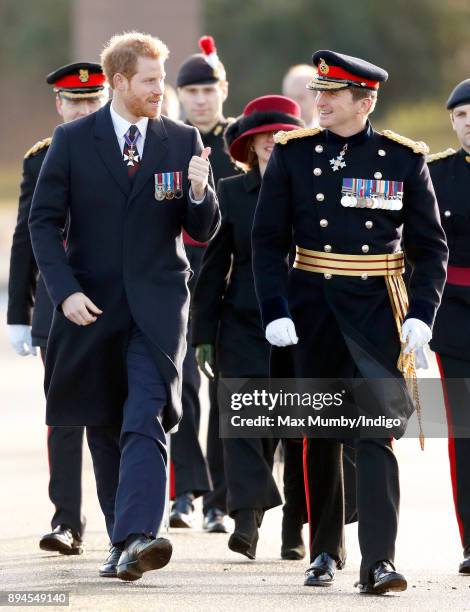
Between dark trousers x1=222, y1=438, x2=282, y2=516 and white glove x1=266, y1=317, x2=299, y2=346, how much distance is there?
4.49ft

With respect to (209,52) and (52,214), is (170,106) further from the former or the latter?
(52,214)

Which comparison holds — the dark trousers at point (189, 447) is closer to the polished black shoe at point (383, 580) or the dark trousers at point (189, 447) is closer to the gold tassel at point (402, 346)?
the gold tassel at point (402, 346)

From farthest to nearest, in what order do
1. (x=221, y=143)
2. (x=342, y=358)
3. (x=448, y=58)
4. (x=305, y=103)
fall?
(x=448, y=58), (x=305, y=103), (x=221, y=143), (x=342, y=358)

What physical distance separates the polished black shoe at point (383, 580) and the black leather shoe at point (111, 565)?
91 cm

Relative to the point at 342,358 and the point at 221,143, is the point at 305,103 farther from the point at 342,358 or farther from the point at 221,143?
the point at 342,358

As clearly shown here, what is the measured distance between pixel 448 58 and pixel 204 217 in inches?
1667

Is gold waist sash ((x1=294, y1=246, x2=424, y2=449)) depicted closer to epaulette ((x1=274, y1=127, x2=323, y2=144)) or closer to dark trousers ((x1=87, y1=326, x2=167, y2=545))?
epaulette ((x1=274, y1=127, x2=323, y2=144))

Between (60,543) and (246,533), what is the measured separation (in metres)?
0.74

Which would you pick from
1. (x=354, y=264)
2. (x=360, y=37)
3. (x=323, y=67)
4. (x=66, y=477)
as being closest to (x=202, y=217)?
(x=354, y=264)

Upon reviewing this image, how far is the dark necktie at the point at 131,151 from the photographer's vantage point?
21.9ft

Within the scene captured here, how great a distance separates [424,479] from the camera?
31.8ft

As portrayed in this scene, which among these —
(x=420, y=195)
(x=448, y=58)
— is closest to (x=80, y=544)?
(x=420, y=195)

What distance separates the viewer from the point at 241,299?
308 inches

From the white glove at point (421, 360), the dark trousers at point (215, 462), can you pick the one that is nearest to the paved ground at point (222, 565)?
the dark trousers at point (215, 462)
